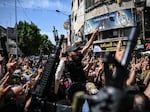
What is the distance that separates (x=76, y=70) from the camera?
20.6 ft

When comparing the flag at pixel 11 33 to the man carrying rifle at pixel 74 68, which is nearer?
the man carrying rifle at pixel 74 68

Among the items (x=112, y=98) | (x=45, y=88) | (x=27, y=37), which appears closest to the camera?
(x=112, y=98)

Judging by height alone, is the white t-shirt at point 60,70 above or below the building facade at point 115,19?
below

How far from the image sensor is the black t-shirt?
6.26m

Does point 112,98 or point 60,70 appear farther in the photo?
point 60,70

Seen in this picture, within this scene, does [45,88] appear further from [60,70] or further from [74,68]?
[74,68]

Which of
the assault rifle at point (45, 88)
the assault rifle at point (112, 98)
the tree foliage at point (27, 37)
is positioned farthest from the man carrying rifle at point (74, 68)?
the tree foliage at point (27, 37)

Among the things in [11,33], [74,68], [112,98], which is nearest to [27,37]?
[11,33]

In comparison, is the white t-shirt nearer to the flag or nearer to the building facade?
the building facade

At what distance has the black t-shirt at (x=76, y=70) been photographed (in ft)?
20.5

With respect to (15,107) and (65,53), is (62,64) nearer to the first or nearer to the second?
(65,53)

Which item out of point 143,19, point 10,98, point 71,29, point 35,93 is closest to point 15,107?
point 10,98

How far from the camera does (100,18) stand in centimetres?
4128

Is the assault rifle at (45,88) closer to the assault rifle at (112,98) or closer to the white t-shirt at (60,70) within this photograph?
the white t-shirt at (60,70)
